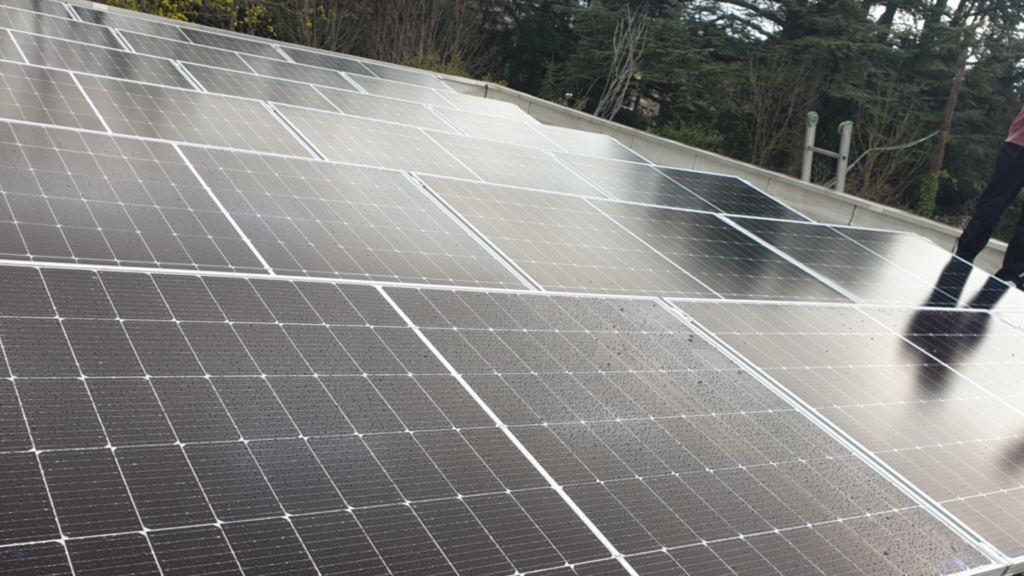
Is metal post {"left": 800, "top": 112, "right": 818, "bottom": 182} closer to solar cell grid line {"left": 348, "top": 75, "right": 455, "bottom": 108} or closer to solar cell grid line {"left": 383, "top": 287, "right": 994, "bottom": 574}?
solar cell grid line {"left": 348, "top": 75, "right": 455, "bottom": 108}

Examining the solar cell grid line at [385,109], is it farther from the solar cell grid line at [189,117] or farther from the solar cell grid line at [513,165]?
the solar cell grid line at [189,117]

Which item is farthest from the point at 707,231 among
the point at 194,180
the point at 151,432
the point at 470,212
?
the point at 151,432

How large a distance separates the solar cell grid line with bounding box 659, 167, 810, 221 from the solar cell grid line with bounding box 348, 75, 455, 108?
3.76 m

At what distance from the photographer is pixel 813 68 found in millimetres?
28719

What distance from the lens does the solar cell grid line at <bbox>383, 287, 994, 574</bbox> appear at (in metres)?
3.88

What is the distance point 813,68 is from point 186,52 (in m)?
22.6

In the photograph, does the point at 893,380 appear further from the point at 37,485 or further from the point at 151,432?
the point at 37,485

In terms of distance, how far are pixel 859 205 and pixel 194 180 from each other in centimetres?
1196

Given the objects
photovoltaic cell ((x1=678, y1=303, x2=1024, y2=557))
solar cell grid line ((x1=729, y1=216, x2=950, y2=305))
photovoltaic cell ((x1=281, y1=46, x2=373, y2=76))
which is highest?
photovoltaic cell ((x1=281, y1=46, x2=373, y2=76))

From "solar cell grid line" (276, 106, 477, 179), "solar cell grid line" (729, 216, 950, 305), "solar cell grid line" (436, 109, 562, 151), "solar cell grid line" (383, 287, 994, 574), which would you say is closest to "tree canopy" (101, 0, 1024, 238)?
"solar cell grid line" (436, 109, 562, 151)

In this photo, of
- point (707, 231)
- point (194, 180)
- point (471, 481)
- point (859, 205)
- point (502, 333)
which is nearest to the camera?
point (471, 481)

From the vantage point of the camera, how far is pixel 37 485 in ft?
9.56

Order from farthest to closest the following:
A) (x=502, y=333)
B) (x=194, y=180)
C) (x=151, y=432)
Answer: (x=194, y=180)
(x=502, y=333)
(x=151, y=432)

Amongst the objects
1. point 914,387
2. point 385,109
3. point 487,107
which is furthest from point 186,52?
point 914,387
